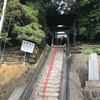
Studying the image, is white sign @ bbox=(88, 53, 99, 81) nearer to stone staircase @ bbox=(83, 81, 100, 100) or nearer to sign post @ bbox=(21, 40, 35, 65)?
stone staircase @ bbox=(83, 81, 100, 100)

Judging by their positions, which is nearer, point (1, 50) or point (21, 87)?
point (21, 87)

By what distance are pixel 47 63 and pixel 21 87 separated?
407cm

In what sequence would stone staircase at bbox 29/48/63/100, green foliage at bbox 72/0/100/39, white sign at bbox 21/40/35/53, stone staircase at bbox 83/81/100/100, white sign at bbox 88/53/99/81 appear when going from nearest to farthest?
stone staircase at bbox 29/48/63/100
stone staircase at bbox 83/81/100/100
white sign at bbox 88/53/99/81
white sign at bbox 21/40/35/53
green foliage at bbox 72/0/100/39

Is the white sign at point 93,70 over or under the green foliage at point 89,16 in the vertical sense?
under

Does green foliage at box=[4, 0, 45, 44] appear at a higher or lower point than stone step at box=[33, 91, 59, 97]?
higher

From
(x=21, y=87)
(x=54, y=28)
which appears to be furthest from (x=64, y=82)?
(x=54, y=28)

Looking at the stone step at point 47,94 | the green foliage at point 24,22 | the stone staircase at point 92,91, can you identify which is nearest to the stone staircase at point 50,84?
the stone step at point 47,94

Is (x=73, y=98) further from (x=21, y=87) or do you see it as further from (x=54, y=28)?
(x=54, y=28)

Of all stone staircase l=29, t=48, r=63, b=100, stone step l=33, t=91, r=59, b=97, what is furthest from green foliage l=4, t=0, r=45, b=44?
stone step l=33, t=91, r=59, b=97

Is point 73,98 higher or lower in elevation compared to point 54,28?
lower

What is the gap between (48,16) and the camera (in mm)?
22672

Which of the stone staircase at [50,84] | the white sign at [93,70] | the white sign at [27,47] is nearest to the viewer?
the stone staircase at [50,84]

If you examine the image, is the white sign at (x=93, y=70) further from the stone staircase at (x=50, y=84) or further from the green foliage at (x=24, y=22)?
the green foliage at (x=24, y=22)

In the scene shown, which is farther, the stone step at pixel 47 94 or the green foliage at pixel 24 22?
the green foliage at pixel 24 22
